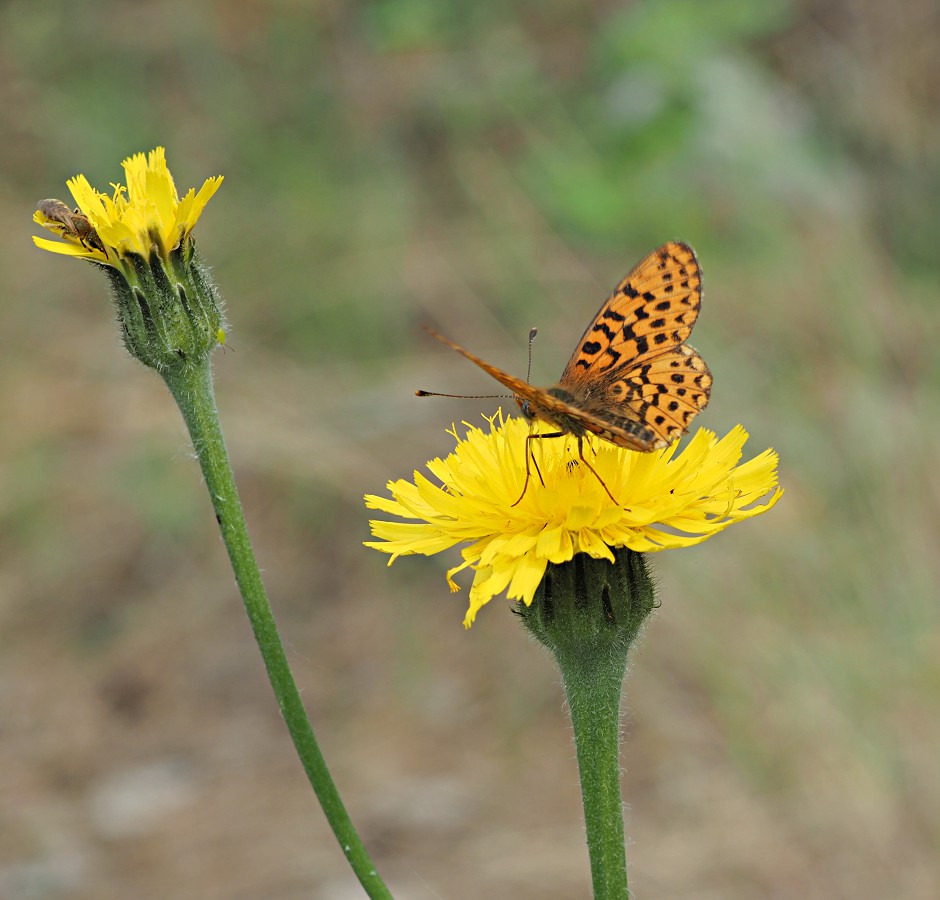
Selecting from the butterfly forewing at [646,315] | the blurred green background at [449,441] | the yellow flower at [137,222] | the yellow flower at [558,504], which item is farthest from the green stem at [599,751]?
the blurred green background at [449,441]

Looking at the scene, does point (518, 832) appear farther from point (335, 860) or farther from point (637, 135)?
point (637, 135)

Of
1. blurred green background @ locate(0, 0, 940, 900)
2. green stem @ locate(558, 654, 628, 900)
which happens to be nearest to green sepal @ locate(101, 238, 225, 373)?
green stem @ locate(558, 654, 628, 900)

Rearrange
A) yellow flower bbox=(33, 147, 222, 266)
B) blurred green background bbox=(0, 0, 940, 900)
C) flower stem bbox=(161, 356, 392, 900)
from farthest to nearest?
blurred green background bbox=(0, 0, 940, 900)
yellow flower bbox=(33, 147, 222, 266)
flower stem bbox=(161, 356, 392, 900)

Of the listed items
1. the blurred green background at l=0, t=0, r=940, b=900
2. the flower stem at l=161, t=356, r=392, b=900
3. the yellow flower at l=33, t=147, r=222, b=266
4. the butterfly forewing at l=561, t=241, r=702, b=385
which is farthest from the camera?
the blurred green background at l=0, t=0, r=940, b=900

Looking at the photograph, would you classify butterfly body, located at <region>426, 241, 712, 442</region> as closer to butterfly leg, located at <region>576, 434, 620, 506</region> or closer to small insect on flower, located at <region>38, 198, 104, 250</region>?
butterfly leg, located at <region>576, 434, 620, 506</region>

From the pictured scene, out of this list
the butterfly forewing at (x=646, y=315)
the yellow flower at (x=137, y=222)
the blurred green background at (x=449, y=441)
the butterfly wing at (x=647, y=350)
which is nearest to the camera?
the yellow flower at (x=137, y=222)

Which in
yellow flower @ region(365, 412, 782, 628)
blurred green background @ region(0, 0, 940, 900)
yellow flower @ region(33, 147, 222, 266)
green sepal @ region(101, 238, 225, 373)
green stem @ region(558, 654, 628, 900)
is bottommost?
green stem @ region(558, 654, 628, 900)

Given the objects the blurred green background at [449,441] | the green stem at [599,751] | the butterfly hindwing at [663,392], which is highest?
the blurred green background at [449,441]

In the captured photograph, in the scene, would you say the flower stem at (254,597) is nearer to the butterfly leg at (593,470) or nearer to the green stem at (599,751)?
the green stem at (599,751)
